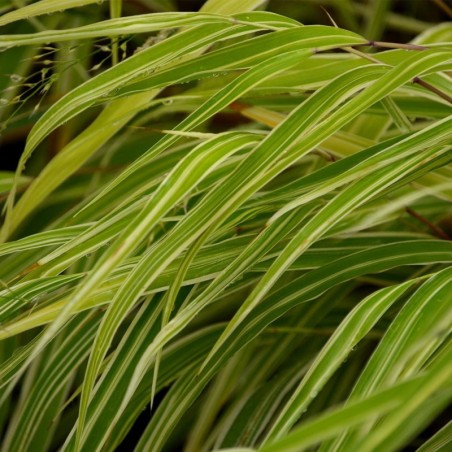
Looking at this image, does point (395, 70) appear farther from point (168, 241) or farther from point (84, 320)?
point (84, 320)

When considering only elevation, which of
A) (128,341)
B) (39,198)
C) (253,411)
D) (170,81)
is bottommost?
(253,411)

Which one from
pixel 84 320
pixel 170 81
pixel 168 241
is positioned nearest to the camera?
pixel 168 241

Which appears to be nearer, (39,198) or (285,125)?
(285,125)

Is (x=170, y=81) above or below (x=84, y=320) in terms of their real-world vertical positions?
above

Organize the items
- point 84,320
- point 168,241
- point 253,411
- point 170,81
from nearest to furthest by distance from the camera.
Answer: point 168,241 < point 170,81 < point 84,320 < point 253,411

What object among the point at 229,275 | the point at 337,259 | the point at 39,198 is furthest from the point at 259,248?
the point at 39,198

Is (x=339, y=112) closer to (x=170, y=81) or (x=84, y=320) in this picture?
(x=170, y=81)


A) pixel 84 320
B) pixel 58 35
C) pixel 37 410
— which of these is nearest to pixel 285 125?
pixel 58 35
